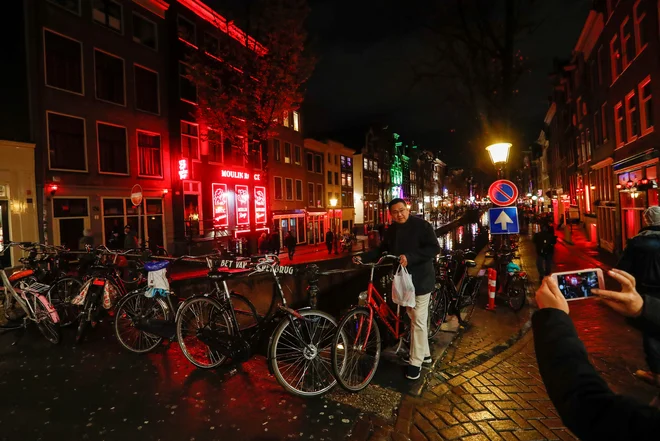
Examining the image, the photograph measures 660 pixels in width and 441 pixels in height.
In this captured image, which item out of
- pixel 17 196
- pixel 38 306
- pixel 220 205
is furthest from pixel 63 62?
pixel 38 306

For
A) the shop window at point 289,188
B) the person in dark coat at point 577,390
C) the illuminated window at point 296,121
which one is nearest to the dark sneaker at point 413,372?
the person in dark coat at point 577,390

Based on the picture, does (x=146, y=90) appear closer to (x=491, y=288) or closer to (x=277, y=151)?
(x=277, y=151)

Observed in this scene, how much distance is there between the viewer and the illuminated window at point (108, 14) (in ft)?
56.7

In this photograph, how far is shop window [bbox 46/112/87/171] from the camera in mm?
15617

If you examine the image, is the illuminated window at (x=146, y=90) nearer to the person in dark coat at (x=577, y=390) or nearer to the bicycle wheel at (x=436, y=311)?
the bicycle wheel at (x=436, y=311)

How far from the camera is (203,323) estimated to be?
15.1 feet

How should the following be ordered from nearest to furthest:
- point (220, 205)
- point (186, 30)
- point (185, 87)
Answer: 1. point (185, 87)
2. point (186, 30)
3. point (220, 205)

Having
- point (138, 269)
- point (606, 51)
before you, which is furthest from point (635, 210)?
point (138, 269)

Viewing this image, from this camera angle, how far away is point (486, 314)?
7.68m

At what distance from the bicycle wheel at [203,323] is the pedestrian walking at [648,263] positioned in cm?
436

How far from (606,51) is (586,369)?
2298cm

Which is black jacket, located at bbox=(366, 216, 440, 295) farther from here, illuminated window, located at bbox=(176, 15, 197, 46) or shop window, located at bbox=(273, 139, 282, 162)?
shop window, located at bbox=(273, 139, 282, 162)

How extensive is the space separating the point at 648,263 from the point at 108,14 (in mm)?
21920

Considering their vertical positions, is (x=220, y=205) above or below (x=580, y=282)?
above
